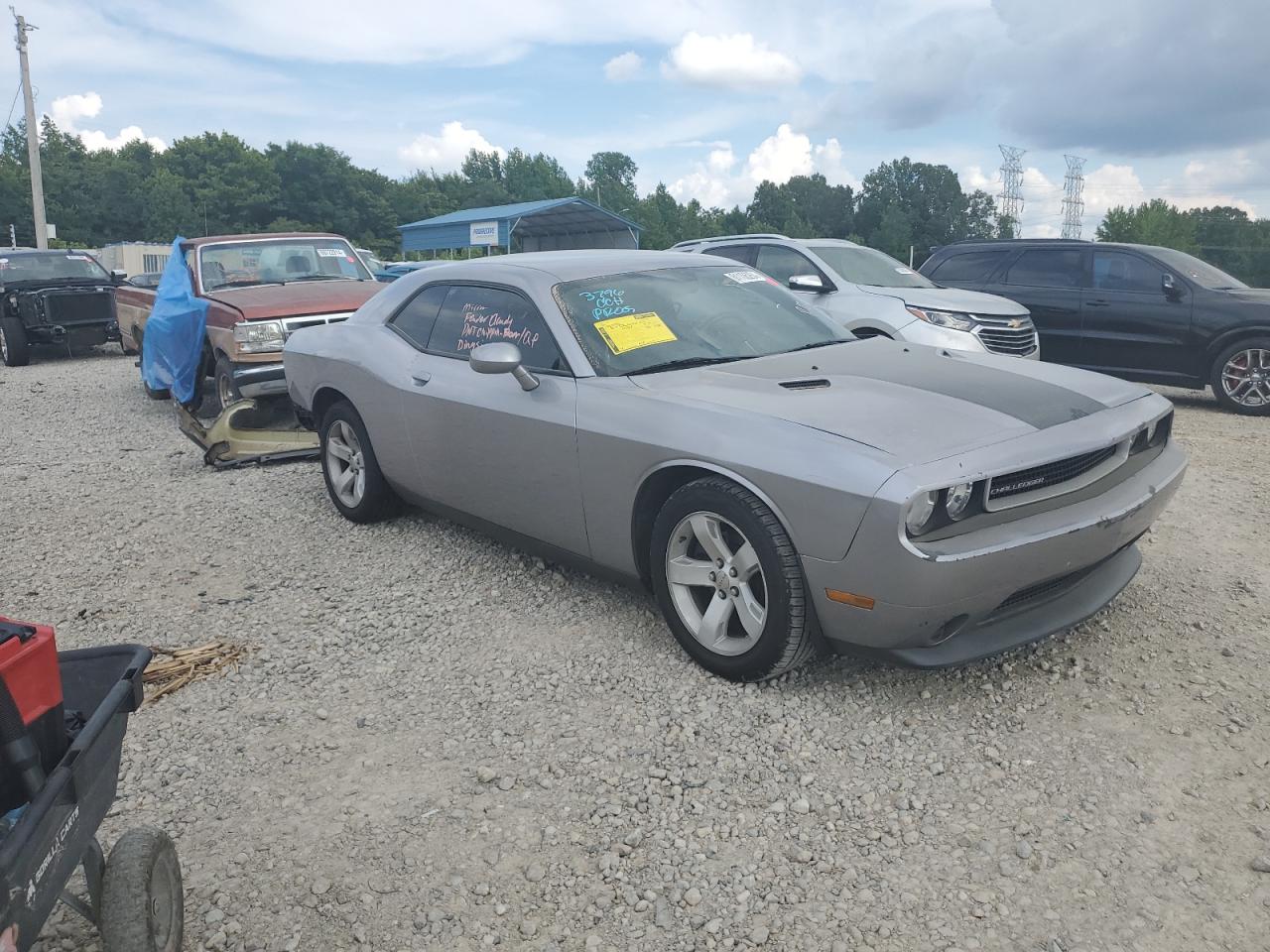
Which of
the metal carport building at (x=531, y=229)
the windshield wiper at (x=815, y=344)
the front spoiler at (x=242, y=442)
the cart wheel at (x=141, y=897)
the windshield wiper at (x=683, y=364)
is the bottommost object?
the cart wheel at (x=141, y=897)

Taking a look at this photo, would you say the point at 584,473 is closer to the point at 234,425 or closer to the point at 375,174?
the point at 234,425

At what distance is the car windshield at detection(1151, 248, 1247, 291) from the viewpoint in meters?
9.31

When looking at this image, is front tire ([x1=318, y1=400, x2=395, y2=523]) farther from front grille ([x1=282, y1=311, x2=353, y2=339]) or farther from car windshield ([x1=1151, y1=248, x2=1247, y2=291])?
car windshield ([x1=1151, y1=248, x2=1247, y2=291])

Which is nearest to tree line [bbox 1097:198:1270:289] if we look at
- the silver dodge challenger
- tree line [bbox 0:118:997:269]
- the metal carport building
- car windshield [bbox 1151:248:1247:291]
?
tree line [bbox 0:118:997:269]

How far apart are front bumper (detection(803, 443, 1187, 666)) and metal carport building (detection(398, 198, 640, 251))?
124 ft

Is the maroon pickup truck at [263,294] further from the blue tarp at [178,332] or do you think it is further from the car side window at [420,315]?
the car side window at [420,315]

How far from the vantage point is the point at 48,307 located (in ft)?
46.7

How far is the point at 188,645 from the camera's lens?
13.1 feet

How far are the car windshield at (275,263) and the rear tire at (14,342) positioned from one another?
723cm

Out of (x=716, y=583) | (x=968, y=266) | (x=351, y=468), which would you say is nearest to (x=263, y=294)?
(x=351, y=468)

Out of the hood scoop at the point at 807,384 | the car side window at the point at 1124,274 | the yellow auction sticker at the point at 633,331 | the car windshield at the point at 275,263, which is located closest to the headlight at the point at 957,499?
the hood scoop at the point at 807,384

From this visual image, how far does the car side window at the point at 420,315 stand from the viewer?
4.81 metres

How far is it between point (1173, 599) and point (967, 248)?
24.8ft

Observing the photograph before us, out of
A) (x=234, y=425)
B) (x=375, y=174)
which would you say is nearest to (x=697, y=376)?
(x=234, y=425)
